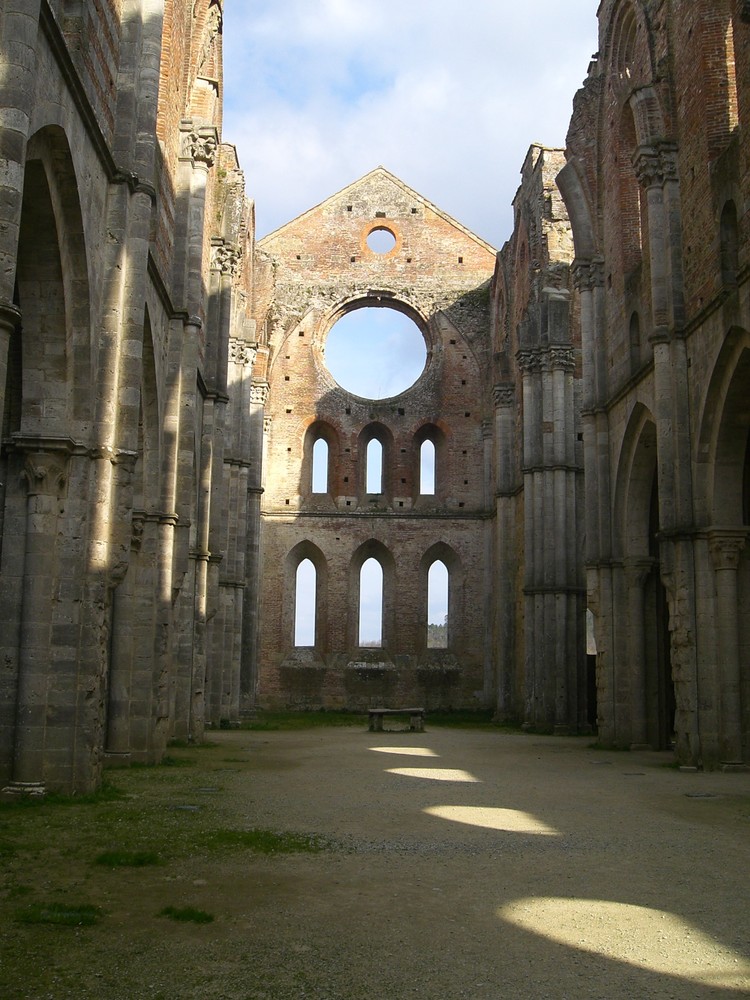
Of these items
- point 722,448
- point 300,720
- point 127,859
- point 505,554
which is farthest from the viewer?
point 505,554

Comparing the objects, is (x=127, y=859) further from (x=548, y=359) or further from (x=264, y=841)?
(x=548, y=359)

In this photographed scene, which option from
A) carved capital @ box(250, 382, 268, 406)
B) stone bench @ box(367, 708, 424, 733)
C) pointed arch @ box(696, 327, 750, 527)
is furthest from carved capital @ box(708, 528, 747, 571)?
carved capital @ box(250, 382, 268, 406)

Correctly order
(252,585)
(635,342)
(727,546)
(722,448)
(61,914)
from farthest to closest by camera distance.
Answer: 1. (252,585)
2. (635,342)
3. (722,448)
4. (727,546)
5. (61,914)

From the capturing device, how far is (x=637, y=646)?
18.6 metres

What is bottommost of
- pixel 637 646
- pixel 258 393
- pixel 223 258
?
pixel 637 646

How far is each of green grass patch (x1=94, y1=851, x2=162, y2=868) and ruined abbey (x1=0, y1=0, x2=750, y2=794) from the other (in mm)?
3137

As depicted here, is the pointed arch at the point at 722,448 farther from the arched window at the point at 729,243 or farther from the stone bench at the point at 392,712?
the stone bench at the point at 392,712

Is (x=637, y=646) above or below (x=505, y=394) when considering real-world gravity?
below

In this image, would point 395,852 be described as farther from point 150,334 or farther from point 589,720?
point 589,720

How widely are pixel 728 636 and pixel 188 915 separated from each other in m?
10.8

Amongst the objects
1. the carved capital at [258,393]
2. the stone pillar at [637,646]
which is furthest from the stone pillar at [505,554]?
the stone pillar at [637,646]

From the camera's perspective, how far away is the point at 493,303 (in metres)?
34.3

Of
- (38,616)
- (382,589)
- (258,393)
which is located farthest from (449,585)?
(38,616)

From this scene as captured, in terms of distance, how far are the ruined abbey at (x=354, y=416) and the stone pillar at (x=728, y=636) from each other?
0.04 metres
